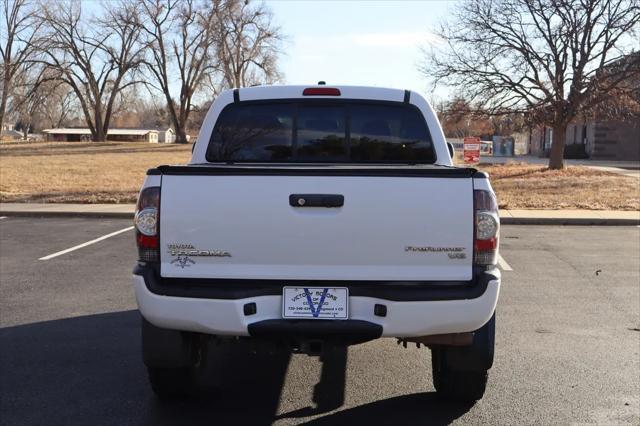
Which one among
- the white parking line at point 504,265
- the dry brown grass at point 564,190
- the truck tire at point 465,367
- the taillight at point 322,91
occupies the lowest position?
the white parking line at point 504,265

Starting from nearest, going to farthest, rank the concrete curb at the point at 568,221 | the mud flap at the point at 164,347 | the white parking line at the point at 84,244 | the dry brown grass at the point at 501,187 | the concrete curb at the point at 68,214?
the mud flap at the point at 164,347, the white parking line at the point at 84,244, the concrete curb at the point at 568,221, the concrete curb at the point at 68,214, the dry brown grass at the point at 501,187

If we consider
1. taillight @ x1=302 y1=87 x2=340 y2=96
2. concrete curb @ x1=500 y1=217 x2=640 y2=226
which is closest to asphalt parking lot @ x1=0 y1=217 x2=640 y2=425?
taillight @ x1=302 y1=87 x2=340 y2=96

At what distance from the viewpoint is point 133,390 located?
14.4ft

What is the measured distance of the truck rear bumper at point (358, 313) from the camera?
3.39 metres

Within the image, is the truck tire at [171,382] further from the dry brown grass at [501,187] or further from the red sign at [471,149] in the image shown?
the red sign at [471,149]

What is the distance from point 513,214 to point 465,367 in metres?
11.1

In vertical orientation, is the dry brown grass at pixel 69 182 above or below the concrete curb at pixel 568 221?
above

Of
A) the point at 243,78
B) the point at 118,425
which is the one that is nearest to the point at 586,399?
the point at 118,425

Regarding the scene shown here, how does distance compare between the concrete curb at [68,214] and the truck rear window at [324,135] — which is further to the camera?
the concrete curb at [68,214]

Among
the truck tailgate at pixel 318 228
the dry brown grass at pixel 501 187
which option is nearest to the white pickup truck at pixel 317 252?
the truck tailgate at pixel 318 228

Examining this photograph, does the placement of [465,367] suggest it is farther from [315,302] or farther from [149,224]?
[149,224]

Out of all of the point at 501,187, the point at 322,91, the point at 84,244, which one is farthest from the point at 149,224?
the point at 501,187

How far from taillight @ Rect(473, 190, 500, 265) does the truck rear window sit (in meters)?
1.40

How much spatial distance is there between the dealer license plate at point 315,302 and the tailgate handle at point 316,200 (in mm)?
437
